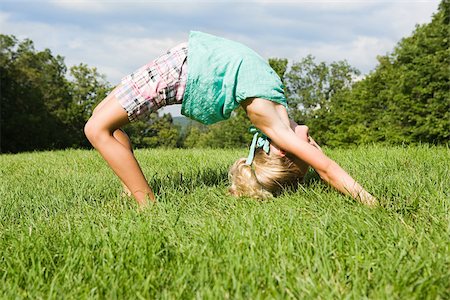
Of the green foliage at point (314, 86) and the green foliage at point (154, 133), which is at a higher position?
the green foliage at point (314, 86)

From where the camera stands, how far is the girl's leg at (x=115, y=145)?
3020 millimetres

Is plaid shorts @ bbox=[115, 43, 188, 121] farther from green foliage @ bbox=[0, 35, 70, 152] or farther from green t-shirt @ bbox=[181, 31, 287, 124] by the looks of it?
green foliage @ bbox=[0, 35, 70, 152]

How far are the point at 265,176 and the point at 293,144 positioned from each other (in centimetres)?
34

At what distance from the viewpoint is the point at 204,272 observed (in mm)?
1698

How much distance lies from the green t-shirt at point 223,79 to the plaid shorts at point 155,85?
68mm

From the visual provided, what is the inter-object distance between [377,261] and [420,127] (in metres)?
26.0

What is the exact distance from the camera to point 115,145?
3068mm

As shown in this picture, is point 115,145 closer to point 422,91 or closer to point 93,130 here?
point 93,130

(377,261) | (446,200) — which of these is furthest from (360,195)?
(377,261)

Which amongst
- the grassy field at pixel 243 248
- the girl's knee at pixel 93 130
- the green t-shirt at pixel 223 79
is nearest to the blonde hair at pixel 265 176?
the grassy field at pixel 243 248

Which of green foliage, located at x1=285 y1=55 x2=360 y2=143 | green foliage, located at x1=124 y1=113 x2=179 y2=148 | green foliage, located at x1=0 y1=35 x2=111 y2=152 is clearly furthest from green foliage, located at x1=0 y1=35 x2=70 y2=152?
green foliage, located at x1=285 y1=55 x2=360 y2=143

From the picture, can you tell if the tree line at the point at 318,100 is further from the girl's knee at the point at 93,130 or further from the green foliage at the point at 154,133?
the girl's knee at the point at 93,130

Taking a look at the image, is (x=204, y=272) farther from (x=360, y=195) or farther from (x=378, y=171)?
(x=378, y=171)

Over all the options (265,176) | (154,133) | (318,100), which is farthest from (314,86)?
(265,176)
